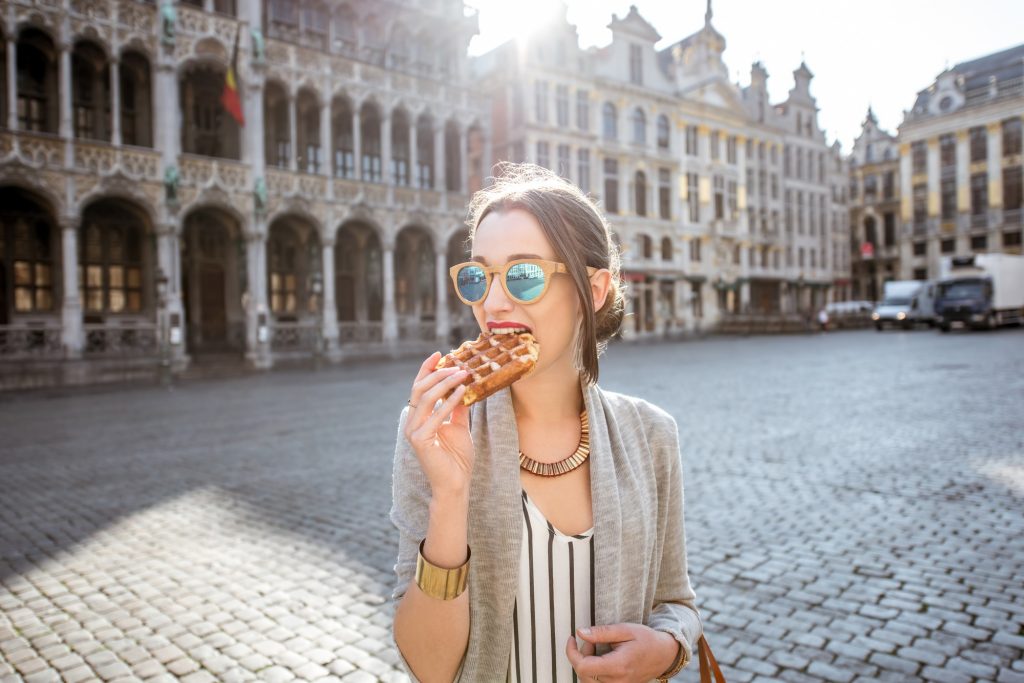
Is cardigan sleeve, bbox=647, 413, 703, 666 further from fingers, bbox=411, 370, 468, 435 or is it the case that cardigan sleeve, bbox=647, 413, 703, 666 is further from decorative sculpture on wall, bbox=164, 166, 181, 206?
decorative sculpture on wall, bbox=164, 166, 181, 206

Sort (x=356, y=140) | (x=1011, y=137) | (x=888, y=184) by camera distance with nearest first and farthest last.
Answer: (x=356, y=140) → (x=1011, y=137) → (x=888, y=184)

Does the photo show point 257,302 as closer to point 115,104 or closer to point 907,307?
point 115,104

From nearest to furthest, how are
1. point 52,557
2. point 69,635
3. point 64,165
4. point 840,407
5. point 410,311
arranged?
1. point 69,635
2. point 52,557
3. point 840,407
4. point 64,165
5. point 410,311

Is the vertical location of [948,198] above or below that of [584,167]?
above

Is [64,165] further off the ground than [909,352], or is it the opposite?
[64,165]

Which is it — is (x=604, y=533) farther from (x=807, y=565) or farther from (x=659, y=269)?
(x=659, y=269)

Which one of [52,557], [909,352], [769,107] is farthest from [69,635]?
[769,107]

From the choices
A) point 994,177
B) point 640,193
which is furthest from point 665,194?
point 994,177

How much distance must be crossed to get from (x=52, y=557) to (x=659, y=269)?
42.3 meters

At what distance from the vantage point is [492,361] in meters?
1.48

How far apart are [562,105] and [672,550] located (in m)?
41.0

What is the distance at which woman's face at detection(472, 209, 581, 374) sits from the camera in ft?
5.24

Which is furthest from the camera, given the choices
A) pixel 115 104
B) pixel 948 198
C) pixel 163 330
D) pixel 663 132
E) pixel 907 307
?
pixel 948 198

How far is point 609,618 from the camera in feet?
5.18
